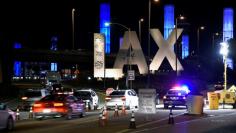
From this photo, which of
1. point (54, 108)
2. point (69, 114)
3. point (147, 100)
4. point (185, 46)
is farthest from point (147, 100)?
point (185, 46)

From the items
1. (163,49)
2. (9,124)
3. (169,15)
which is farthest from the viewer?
(169,15)

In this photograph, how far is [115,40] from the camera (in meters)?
167

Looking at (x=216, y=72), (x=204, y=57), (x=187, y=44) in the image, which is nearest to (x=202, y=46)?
(x=187, y=44)

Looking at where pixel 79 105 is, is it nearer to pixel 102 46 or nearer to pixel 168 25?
pixel 102 46

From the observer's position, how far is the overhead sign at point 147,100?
32344mm

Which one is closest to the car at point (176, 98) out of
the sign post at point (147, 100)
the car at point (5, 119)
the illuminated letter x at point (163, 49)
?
the sign post at point (147, 100)

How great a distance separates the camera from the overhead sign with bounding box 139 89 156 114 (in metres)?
32.3

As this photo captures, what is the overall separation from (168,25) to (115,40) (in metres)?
32.0

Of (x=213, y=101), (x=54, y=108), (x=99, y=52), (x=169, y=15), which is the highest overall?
(x=169, y=15)

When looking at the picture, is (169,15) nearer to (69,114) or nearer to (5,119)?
(69,114)

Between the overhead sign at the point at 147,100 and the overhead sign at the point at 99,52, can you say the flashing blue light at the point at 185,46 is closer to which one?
the overhead sign at the point at 99,52

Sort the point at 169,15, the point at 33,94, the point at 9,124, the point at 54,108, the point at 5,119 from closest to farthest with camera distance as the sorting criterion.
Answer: the point at 5,119, the point at 9,124, the point at 54,108, the point at 33,94, the point at 169,15

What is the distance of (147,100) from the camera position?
107ft

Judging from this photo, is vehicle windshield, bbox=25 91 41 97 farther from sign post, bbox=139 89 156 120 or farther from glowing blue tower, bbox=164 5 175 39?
glowing blue tower, bbox=164 5 175 39
